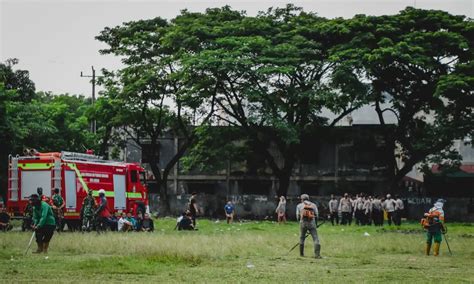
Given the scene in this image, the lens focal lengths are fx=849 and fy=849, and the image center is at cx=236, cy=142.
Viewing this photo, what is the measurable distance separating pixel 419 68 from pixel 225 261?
1261 inches

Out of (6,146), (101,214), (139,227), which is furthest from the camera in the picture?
(6,146)

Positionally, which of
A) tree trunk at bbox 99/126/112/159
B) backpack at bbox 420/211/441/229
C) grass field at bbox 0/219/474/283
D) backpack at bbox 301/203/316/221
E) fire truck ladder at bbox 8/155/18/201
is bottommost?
grass field at bbox 0/219/474/283

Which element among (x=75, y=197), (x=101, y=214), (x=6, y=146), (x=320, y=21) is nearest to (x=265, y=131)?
(x=320, y=21)

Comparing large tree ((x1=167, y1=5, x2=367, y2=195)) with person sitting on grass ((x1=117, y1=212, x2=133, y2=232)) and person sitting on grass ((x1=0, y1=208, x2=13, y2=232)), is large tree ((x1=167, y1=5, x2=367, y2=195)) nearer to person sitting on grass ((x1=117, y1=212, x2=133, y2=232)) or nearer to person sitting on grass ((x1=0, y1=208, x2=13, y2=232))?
person sitting on grass ((x1=117, y1=212, x2=133, y2=232))

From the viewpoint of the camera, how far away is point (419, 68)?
49812 millimetres

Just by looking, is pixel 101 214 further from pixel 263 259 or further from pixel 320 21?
pixel 320 21

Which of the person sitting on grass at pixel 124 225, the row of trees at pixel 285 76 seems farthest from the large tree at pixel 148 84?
the person sitting on grass at pixel 124 225

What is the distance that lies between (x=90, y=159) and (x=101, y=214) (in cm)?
639

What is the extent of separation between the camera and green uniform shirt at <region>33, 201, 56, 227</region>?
21.7 m

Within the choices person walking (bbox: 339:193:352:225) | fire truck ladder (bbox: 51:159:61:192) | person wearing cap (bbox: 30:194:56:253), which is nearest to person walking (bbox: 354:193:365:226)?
person walking (bbox: 339:193:352:225)

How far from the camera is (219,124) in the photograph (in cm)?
5547

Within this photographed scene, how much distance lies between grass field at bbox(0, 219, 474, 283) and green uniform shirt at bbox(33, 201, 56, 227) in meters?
0.84

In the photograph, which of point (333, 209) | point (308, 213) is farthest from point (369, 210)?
point (308, 213)

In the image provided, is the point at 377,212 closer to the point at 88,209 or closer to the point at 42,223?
the point at 88,209
